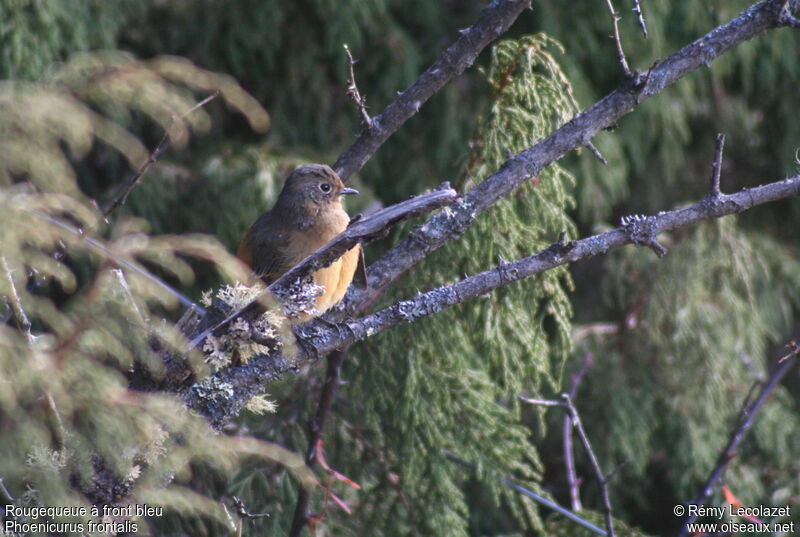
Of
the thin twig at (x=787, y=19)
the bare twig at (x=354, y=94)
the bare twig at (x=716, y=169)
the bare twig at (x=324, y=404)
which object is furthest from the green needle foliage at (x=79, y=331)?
the thin twig at (x=787, y=19)

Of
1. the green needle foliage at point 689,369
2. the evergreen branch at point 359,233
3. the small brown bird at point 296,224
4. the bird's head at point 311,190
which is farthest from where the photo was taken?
the green needle foliage at point 689,369

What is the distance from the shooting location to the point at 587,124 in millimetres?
2562

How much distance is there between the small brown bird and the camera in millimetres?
3326

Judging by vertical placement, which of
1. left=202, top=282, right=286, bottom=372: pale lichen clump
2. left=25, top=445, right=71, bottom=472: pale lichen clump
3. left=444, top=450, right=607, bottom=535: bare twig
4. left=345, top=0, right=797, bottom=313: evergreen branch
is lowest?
left=25, top=445, right=71, bottom=472: pale lichen clump

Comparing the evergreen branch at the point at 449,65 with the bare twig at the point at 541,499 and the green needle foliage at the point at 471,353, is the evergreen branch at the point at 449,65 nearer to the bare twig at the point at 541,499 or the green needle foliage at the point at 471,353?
the green needle foliage at the point at 471,353

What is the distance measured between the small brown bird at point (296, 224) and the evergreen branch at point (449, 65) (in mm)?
357

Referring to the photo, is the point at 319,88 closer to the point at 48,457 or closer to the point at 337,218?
the point at 337,218

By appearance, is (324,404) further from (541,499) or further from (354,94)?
(354,94)

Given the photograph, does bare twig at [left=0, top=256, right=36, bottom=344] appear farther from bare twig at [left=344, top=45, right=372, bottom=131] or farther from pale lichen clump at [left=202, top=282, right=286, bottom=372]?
bare twig at [left=344, top=45, right=372, bottom=131]

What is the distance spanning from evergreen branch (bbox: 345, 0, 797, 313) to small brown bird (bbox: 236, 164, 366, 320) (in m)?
0.77

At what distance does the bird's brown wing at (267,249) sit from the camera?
328 centimetres

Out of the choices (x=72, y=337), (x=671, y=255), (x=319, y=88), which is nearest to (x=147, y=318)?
(x=72, y=337)

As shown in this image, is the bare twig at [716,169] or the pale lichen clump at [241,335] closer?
the pale lichen clump at [241,335]

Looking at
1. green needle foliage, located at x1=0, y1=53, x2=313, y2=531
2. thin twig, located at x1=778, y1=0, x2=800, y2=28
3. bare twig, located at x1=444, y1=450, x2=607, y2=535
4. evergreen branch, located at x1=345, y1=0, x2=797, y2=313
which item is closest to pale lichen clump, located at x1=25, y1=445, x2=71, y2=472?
green needle foliage, located at x1=0, y1=53, x2=313, y2=531
